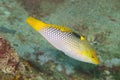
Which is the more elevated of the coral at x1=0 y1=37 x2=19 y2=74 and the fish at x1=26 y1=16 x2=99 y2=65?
the fish at x1=26 y1=16 x2=99 y2=65

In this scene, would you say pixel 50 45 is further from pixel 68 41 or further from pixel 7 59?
pixel 68 41

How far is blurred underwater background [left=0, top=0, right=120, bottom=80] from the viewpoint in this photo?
313 cm

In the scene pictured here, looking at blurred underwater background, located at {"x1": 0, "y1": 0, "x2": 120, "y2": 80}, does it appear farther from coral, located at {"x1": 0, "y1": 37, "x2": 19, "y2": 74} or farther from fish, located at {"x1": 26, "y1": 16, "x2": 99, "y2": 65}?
fish, located at {"x1": 26, "y1": 16, "x2": 99, "y2": 65}

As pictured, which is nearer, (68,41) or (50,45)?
(68,41)

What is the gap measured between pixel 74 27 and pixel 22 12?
45.0 inches

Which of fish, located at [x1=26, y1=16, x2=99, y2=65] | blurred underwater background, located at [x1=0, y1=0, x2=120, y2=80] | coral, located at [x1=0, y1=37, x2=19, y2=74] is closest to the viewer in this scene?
fish, located at [x1=26, y1=16, x2=99, y2=65]

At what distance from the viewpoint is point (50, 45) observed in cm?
418

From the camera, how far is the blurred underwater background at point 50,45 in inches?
123

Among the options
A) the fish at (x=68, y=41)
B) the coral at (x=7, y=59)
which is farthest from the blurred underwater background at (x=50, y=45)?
the fish at (x=68, y=41)

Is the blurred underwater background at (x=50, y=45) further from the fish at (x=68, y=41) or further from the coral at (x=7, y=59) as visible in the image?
the fish at (x=68, y=41)

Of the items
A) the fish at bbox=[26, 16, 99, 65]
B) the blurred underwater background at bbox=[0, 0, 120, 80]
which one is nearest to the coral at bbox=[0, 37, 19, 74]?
the blurred underwater background at bbox=[0, 0, 120, 80]

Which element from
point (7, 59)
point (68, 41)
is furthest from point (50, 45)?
point (68, 41)

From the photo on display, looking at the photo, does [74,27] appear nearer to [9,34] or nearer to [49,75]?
[9,34]

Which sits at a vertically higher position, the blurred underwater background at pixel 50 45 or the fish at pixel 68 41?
the fish at pixel 68 41
